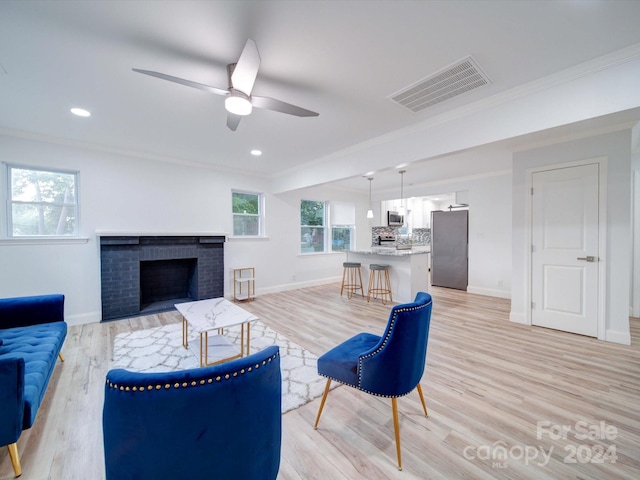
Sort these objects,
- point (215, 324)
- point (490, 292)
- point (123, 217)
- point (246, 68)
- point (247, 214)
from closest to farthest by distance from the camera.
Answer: point (246, 68) → point (215, 324) → point (123, 217) → point (490, 292) → point (247, 214)

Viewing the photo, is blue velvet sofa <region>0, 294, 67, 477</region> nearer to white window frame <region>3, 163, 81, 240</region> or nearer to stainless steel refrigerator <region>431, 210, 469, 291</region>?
white window frame <region>3, 163, 81, 240</region>

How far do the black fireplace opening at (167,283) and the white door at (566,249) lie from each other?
5.44 meters

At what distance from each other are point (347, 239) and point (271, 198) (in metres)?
2.69

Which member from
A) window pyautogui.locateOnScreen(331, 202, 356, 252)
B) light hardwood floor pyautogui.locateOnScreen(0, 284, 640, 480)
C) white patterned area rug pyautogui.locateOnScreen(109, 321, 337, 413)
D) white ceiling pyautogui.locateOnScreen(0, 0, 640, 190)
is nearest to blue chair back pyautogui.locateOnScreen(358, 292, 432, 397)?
light hardwood floor pyautogui.locateOnScreen(0, 284, 640, 480)

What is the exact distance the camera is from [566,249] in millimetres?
3322

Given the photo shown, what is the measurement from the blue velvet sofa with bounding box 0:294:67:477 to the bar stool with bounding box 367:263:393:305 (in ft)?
14.2

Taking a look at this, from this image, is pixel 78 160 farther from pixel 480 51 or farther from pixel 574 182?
pixel 574 182

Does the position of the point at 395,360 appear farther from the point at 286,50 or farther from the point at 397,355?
the point at 286,50

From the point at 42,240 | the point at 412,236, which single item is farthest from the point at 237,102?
the point at 412,236

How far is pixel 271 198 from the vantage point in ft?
19.2

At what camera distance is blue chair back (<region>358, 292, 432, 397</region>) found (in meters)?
1.48

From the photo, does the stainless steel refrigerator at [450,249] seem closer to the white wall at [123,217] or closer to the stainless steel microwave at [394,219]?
the stainless steel microwave at [394,219]

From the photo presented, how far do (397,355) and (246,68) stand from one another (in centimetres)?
209

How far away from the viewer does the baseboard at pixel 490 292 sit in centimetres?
519
